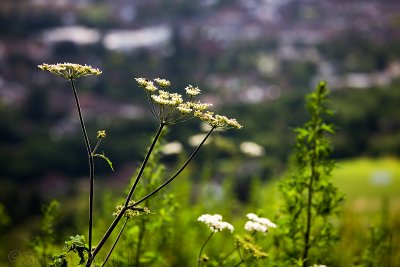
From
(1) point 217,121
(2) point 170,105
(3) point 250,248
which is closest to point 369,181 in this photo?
(3) point 250,248

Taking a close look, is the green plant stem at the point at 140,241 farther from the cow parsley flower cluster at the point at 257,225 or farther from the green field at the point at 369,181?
the green field at the point at 369,181

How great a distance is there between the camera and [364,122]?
504ft

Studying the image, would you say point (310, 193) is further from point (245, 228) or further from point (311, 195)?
point (245, 228)

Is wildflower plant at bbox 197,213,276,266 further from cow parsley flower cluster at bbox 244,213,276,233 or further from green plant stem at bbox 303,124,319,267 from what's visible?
green plant stem at bbox 303,124,319,267

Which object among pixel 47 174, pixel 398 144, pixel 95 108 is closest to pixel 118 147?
pixel 47 174

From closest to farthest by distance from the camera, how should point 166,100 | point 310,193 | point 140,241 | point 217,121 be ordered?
1. point 217,121
2. point 166,100
3. point 310,193
4. point 140,241

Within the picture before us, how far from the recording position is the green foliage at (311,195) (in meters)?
9.67

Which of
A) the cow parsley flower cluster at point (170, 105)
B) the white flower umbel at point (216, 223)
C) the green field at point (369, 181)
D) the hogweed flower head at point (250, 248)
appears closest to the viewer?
the cow parsley flower cluster at point (170, 105)

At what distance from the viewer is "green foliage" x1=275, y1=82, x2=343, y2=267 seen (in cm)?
967

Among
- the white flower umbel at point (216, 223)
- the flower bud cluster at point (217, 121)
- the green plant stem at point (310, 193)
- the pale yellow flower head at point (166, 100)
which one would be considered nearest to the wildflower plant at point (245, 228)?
the white flower umbel at point (216, 223)

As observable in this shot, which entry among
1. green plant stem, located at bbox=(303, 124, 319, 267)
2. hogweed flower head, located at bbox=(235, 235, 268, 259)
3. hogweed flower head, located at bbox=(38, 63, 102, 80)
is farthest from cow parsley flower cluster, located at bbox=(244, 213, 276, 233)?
hogweed flower head, located at bbox=(38, 63, 102, 80)

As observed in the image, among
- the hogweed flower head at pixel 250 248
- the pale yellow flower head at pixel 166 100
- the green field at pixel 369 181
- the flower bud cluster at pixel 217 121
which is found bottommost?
the hogweed flower head at pixel 250 248

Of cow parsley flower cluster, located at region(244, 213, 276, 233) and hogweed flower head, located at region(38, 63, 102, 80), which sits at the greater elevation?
hogweed flower head, located at region(38, 63, 102, 80)

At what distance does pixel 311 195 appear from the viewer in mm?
9875
